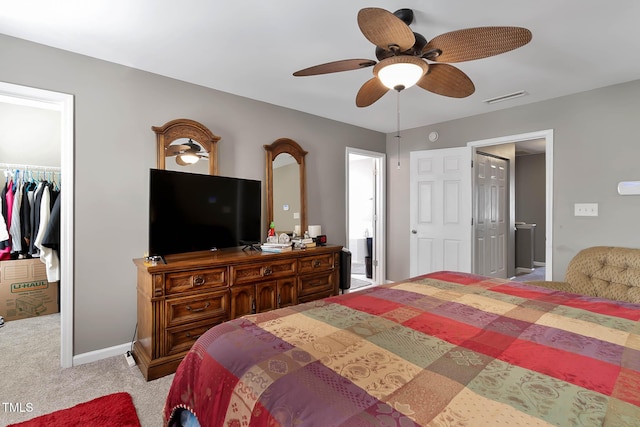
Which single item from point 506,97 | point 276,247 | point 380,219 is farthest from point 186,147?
point 506,97

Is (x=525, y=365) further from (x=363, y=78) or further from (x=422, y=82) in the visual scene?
(x=363, y=78)

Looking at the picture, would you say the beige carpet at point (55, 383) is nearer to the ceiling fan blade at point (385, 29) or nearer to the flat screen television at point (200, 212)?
the flat screen television at point (200, 212)

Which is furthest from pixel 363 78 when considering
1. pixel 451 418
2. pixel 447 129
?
pixel 451 418

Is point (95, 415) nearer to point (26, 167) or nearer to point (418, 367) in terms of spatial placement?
point (418, 367)

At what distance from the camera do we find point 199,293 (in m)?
2.45

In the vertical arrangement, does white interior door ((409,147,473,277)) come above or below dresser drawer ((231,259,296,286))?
above

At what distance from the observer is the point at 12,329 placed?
315 centimetres

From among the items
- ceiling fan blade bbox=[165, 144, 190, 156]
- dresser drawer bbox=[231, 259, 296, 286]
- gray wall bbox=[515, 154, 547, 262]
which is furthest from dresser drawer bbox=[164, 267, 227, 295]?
gray wall bbox=[515, 154, 547, 262]

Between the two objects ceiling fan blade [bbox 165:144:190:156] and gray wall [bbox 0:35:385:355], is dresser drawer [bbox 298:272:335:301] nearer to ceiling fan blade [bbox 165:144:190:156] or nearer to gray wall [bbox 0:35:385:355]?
gray wall [bbox 0:35:385:355]

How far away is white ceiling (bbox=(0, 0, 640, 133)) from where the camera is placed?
6.22ft

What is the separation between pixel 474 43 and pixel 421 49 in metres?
0.31

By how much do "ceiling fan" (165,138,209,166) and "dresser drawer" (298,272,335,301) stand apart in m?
1.52

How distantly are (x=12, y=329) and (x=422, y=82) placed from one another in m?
4.39

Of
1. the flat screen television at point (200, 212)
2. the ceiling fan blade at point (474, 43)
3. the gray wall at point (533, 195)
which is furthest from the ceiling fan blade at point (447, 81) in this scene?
the gray wall at point (533, 195)
